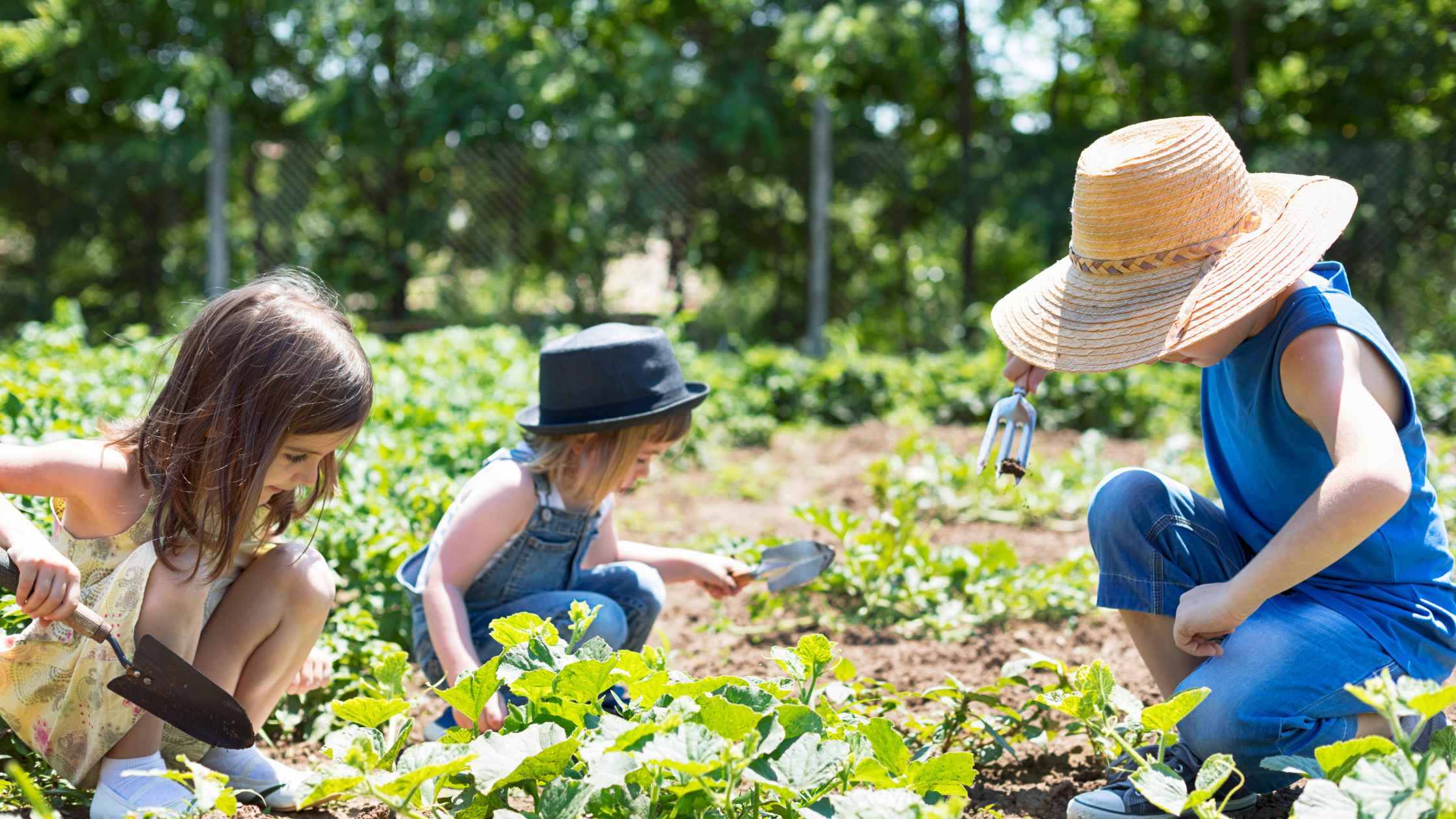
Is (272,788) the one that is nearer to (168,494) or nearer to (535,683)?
(168,494)

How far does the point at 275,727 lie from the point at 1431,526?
2143 millimetres

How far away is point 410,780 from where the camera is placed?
146cm

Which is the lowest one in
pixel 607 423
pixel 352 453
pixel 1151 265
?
pixel 352 453

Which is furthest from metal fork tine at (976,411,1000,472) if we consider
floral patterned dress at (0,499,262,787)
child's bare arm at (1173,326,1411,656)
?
floral patterned dress at (0,499,262,787)

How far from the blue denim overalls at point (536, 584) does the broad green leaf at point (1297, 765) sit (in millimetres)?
1232

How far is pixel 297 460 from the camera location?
6.61 feet

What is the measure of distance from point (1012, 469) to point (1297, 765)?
2.65 feet

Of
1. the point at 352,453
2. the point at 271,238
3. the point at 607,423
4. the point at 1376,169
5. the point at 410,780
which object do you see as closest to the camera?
the point at 410,780

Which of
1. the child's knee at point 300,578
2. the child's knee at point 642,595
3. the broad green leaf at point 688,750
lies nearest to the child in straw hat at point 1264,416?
the broad green leaf at point 688,750

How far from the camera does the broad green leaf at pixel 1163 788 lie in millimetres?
1515

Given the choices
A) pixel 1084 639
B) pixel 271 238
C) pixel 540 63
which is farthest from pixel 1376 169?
pixel 271 238

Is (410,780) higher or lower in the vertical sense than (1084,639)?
higher

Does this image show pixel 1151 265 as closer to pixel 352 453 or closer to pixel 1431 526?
pixel 1431 526

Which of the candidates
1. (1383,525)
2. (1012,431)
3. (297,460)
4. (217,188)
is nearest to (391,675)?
(297,460)
